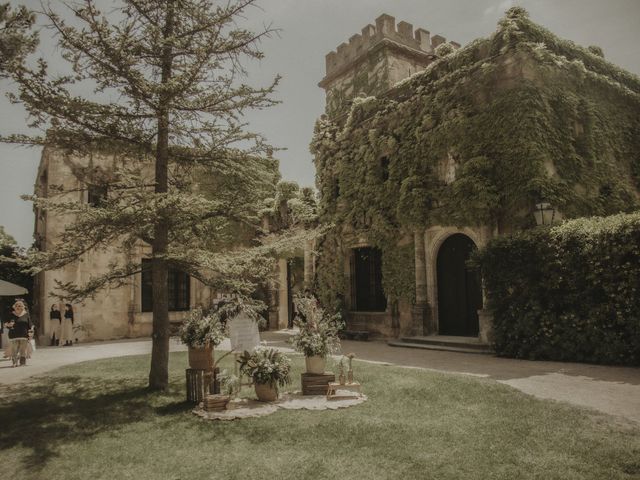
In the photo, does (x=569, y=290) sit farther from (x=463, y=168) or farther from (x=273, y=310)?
(x=273, y=310)

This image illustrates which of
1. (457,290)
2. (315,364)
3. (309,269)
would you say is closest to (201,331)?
(315,364)

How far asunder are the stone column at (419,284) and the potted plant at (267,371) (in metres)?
7.24

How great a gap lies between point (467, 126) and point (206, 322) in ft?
29.1

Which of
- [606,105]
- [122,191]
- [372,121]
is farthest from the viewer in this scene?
[372,121]

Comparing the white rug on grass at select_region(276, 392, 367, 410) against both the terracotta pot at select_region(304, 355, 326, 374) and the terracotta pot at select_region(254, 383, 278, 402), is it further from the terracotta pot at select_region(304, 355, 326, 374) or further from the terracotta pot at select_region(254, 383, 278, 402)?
the terracotta pot at select_region(304, 355, 326, 374)

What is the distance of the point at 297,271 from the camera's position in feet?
80.2

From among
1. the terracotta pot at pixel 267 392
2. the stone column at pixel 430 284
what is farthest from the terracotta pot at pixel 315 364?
the stone column at pixel 430 284

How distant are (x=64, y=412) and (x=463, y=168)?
398 inches

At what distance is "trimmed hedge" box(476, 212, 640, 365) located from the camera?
25.2ft

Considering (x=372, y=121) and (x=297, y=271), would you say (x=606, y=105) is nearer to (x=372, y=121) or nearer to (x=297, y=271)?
(x=372, y=121)

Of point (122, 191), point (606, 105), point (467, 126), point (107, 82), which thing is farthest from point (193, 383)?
point (606, 105)

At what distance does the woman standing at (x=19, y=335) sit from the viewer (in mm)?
10070

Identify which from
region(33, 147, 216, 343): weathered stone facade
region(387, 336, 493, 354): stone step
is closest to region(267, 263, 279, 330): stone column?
region(33, 147, 216, 343): weathered stone facade

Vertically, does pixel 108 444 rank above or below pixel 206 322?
below
